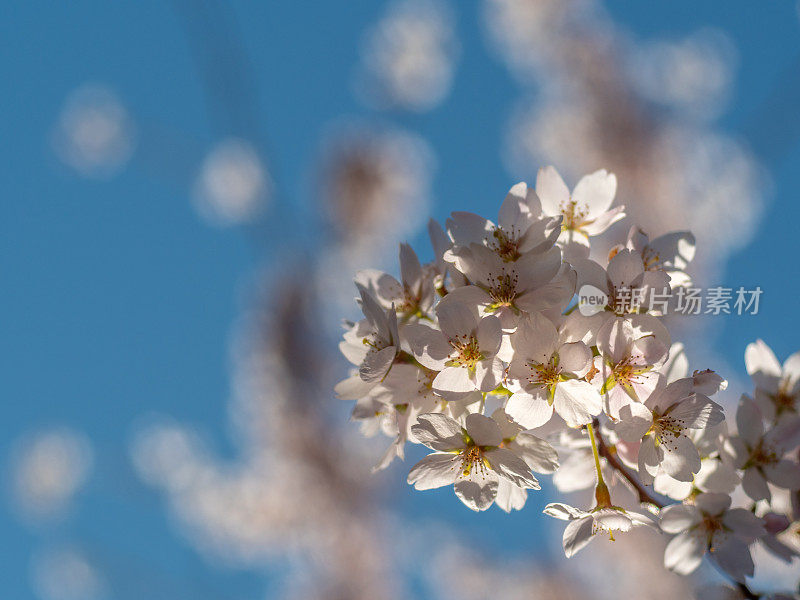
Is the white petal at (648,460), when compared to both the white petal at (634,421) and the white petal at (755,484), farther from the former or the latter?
the white petal at (755,484)

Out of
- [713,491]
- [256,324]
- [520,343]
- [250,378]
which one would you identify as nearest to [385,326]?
[520,343]

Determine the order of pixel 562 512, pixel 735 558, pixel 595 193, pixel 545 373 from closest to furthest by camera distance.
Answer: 1. pixel 545 373
2. pixel 562 512
3. pixel 735 558
4. pixel 595 193

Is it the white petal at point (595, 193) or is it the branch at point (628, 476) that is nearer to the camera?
the branch at point (628, 476)

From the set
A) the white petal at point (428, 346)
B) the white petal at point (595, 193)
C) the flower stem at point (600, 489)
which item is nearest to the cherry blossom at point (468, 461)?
the white petal at point (428, 346)

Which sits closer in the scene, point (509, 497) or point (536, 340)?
point (536, 340)

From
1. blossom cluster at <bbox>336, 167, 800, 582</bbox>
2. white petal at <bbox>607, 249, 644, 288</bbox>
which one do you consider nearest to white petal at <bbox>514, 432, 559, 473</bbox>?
blossom cluster at <bbox>336, 167, 800, 582</bbox>

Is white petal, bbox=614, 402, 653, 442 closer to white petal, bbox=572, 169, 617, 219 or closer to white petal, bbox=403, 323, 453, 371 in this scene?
white petal, bbox=403, 323, 453, 371

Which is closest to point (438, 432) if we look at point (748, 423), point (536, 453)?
point (536, 453)

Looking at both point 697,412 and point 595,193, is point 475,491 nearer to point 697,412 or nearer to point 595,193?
point 697,412
